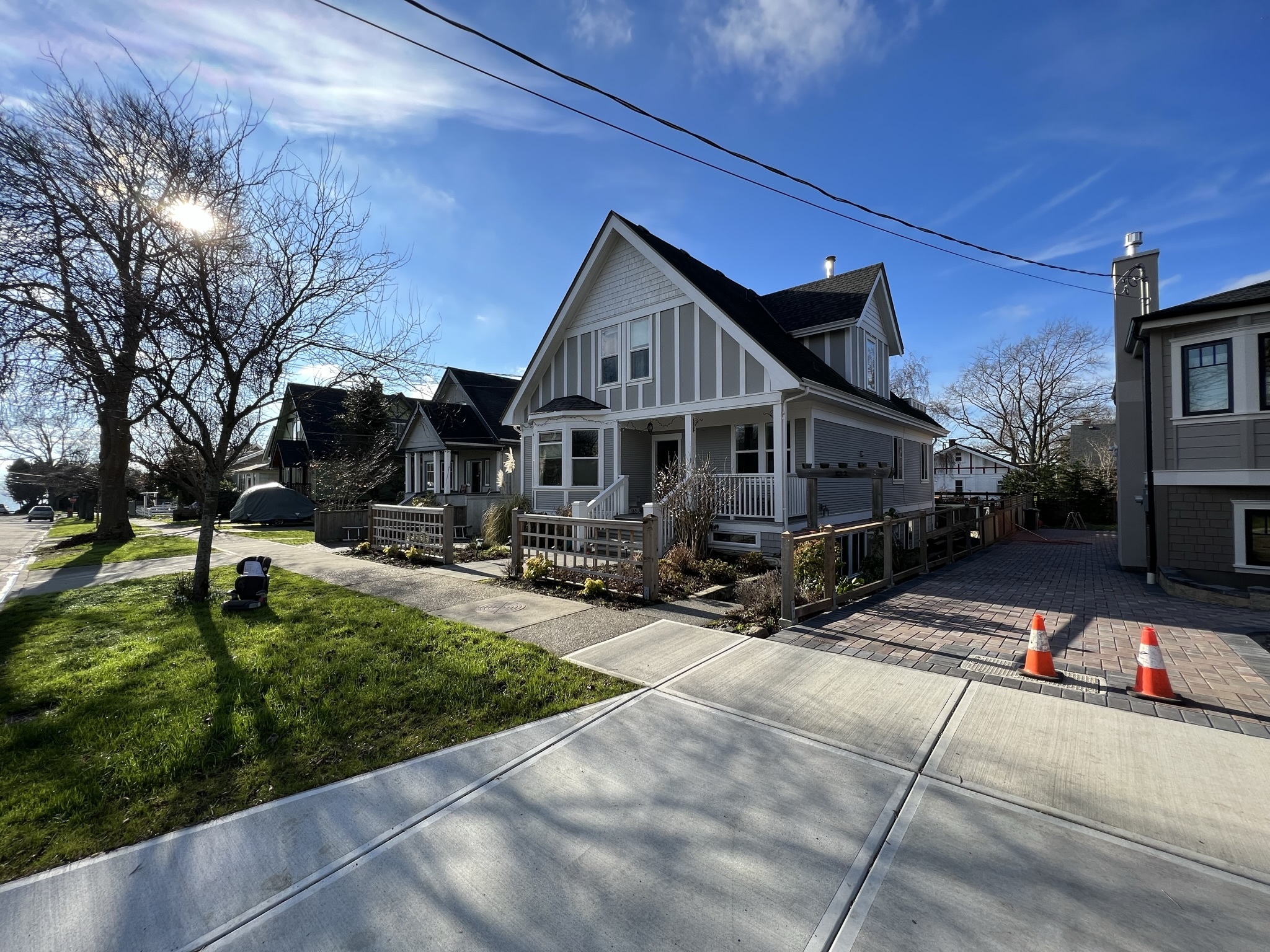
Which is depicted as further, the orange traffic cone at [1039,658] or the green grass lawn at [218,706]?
the orange traffic cone at [1039,658]

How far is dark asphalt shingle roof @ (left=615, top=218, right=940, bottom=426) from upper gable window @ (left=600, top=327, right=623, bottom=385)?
235cm

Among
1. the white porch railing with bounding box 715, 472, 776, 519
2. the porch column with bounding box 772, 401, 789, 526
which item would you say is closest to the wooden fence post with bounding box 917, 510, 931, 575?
the porch column with bounding box 772, 401, 789, 526

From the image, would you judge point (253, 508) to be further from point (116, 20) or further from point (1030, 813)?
point (1030, 813)

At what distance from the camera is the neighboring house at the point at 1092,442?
94.2ft

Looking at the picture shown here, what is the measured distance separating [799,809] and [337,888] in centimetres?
225

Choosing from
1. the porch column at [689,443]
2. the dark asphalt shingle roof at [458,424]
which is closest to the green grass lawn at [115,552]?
the dark asphalt shingle roof at [458,424]

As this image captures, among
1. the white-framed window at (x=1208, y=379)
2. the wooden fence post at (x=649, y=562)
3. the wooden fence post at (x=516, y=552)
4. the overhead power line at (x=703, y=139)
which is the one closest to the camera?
the overhead power line at (x=703, y=139)

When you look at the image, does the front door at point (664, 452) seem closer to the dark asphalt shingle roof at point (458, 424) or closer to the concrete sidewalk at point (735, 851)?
→ the dark asphalt shingle roof at point (458, 424)

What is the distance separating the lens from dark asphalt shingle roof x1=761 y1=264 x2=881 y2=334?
572 inches

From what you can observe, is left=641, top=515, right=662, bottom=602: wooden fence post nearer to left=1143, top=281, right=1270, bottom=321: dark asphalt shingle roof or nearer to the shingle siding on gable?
the shingle siding on gable

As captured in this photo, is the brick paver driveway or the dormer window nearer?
the brick paver driveway

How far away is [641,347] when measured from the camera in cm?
1302

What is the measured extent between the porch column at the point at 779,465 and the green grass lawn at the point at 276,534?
551 inches

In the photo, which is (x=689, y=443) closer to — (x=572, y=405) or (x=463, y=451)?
(x=572, y=405)
